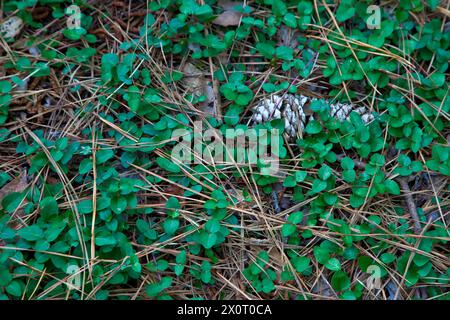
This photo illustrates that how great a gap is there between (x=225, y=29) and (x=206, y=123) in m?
0.45

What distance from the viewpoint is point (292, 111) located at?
2.08 m

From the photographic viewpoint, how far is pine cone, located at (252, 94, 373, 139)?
207 centimetres

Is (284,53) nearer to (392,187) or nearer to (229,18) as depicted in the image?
(229,18)

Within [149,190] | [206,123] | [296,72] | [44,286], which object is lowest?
[44,286]

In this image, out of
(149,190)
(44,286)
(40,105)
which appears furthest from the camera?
(40,105)

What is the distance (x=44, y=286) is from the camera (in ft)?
6.08

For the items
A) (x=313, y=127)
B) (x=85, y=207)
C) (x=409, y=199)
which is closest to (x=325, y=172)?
(x=313, y=127)

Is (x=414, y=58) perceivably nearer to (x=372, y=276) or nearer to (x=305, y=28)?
(x=305, y=28)

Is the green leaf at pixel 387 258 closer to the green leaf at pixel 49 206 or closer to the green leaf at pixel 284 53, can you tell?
the green leaf at pixel 284 53

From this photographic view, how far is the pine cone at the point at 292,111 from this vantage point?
2066 millimetres

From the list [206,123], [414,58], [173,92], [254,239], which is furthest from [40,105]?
[414,58]

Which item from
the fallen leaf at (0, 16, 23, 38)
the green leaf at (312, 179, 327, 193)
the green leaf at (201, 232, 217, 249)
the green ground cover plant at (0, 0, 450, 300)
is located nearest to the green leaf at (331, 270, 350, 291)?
the green ground cover plant at (0, 0, 450, 300)

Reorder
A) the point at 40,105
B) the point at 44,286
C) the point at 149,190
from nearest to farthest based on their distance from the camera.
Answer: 1. the point at 44,286
2. the point at 149,190
3. the point at 40,105

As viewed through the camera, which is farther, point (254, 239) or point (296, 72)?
point (296, 72)
